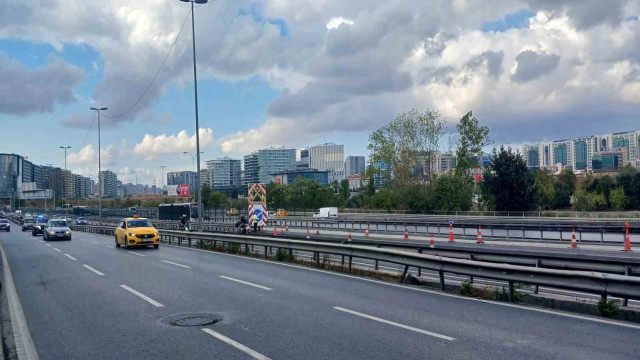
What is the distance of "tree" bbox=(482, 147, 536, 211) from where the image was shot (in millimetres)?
62875

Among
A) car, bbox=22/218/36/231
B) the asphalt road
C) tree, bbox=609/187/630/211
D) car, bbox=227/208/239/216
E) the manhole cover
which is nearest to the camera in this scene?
the asphalt road

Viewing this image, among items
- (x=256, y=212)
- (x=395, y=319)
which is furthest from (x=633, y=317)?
(x=256, y=212)

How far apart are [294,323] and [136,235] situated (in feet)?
69.0

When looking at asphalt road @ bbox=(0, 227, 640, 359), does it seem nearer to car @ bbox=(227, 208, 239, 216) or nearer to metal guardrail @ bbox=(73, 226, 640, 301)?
metal guardrail @ bbox=(73, 226, 640, 301)

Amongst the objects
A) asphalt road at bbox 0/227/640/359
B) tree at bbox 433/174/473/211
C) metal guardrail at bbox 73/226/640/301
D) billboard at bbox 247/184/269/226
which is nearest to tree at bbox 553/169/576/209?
tree at bbox 433/174/473/211

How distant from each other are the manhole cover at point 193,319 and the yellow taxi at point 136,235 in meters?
19.3

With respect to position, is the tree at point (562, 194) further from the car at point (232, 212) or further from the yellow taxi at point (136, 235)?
the yellow taxi at point (136, 235)

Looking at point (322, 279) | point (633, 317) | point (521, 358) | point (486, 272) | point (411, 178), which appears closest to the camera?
point (521, 358)

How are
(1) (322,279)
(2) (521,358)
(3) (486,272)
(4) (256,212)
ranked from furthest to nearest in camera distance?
(4) (256,212), (1) (322,279), (3) (486,272), (2) (521,358)

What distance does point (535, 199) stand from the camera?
6425 centimetres

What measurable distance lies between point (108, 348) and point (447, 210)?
2327 inches

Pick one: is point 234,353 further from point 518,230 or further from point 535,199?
point 535,199

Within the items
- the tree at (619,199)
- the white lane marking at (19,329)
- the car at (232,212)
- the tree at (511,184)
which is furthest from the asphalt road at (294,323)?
the tree at (619,199)

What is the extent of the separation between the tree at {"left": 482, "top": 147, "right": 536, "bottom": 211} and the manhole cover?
57863 mm
